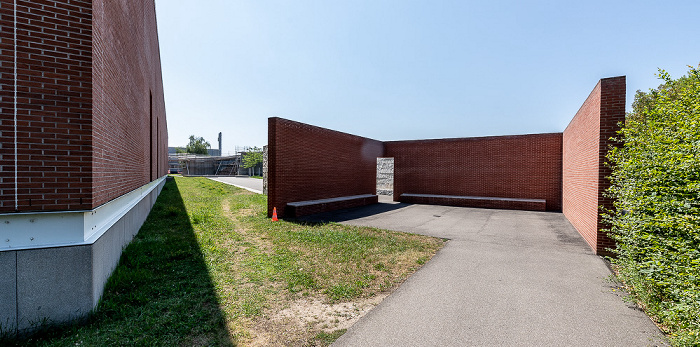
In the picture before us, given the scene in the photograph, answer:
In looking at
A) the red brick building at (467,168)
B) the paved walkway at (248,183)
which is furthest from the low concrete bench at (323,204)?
the paved walkway at (248,183)

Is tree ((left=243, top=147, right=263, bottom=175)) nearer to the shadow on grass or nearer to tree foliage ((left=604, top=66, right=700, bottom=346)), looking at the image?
the shadow on grass

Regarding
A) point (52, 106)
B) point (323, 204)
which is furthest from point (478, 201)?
point (52, 106)

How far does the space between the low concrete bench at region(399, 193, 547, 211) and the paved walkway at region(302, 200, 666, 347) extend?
8274mm

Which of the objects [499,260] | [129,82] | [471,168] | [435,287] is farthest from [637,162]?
[471,168]

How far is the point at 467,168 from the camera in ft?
58.0

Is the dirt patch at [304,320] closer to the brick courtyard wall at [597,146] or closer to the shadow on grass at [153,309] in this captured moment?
the shadow on grass at [153,309]

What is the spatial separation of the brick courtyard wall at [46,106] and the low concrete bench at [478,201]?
1627cm

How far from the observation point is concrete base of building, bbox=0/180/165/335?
3.38 meters

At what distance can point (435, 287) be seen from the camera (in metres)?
4.87

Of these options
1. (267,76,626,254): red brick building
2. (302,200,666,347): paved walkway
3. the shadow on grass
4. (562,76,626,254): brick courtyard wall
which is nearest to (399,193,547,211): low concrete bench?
(267,76,626,254): red brick building

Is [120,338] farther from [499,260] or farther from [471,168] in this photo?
[471,168]

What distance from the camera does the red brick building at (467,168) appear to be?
718cm

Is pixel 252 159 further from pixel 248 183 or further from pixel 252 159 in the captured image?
pixel 248 183

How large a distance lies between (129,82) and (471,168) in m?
16.6
